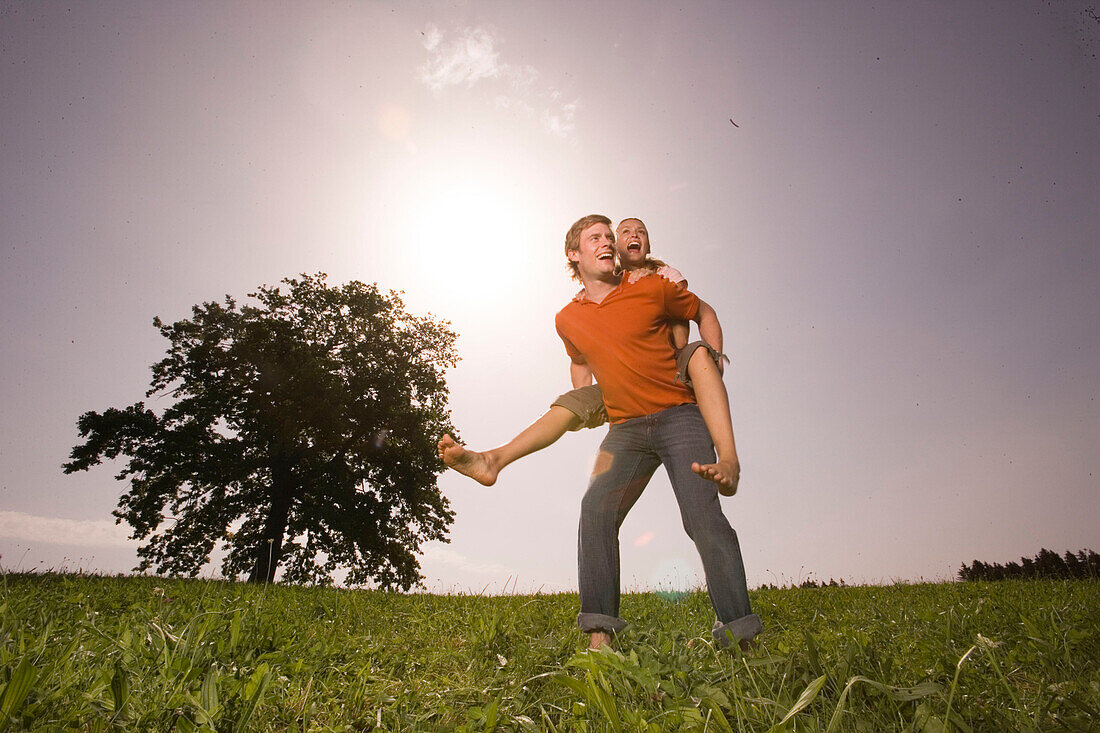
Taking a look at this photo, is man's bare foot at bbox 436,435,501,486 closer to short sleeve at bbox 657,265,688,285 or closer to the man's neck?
the man's neck

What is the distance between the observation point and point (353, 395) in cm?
1728

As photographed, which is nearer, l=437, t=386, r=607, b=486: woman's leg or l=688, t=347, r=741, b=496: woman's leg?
l=688, t=347, r=741, b=496: woman's leg

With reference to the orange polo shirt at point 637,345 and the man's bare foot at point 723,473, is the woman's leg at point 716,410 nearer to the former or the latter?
the man's bare foot at point 723,473

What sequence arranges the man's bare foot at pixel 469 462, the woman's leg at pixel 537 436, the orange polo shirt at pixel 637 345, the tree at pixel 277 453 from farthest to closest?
the tree at pixel 277 453, the orange polo shirt at pixel 637 345, the woman's leg at pixel 537 436, the man's bare foot at pixel 469 462

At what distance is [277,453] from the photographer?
16.9m

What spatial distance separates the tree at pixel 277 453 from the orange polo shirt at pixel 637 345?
14690 mm

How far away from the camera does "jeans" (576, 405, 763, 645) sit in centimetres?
269

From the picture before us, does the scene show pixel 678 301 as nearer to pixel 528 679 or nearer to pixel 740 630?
pixel 740 630

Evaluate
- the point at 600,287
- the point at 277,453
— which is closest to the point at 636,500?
the point at 600,287

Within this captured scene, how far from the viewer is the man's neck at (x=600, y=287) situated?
11.9 feet

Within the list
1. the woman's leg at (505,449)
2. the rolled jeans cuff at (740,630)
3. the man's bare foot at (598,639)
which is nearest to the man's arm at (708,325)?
the woman's leg at (505,449)

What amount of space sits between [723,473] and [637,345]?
960 mm

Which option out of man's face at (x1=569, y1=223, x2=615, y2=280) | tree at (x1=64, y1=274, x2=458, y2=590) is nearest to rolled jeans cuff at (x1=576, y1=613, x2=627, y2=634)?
man's face at (x1=569, y1=223, x2=615, y2=280)

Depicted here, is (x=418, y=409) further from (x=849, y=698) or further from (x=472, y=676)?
(x=849, y=698)
